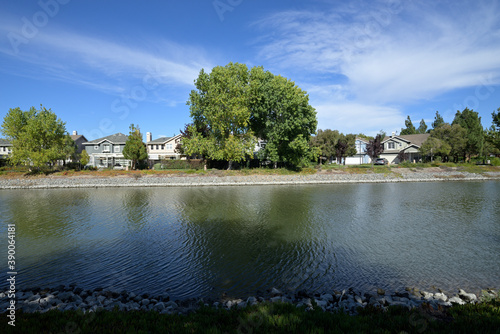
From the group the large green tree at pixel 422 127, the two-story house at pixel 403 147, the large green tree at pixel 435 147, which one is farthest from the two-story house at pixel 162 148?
the large green tree at pixel 422 127

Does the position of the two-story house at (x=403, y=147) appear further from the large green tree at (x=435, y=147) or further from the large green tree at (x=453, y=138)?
the large green tree at (x=435, y=147)

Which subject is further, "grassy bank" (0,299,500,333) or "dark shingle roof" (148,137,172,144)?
"dark shingle roof" (148,137,172,144)

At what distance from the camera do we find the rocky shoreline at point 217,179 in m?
40.5

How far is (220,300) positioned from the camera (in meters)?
7.66

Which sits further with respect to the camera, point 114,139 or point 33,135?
point 114,139

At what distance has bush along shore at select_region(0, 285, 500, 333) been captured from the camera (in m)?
5.08

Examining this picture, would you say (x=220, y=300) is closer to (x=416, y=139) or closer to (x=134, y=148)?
(x=134, y=148)

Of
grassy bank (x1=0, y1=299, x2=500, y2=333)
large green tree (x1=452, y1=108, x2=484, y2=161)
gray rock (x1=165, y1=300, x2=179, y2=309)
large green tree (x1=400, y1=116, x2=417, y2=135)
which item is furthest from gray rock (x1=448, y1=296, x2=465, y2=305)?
large green tree (x1=400, y1=116, x2=417, y2=135)

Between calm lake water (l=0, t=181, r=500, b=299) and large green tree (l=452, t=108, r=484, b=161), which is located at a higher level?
large green tree (l=452, t=108, r=484, b=161)

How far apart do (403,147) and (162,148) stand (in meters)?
57.8

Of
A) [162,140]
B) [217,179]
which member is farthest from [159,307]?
[162,140]

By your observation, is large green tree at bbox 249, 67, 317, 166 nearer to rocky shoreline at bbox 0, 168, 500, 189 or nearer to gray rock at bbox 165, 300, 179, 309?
rocky shoreline at bbox 0, 168, 500, 189

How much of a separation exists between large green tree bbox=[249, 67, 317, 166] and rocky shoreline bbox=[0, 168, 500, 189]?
14.8ft

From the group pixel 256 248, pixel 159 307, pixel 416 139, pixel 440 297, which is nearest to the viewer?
pixel 159 307
